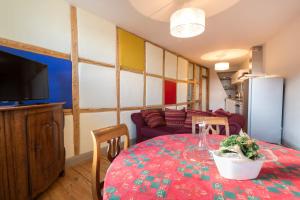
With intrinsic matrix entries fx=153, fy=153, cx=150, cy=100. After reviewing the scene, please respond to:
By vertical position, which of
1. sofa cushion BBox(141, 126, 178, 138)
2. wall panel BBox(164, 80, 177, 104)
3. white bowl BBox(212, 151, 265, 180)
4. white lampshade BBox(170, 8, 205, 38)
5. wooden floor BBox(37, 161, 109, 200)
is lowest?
wooden floor BBox(37, 161, 109, 200)

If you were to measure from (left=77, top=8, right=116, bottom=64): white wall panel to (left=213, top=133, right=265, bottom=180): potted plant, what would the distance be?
2576 mm

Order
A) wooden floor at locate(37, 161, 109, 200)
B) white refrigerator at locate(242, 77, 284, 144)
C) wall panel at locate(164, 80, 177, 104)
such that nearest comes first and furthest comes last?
wooden floor at locate(37, 161, 109, 200) < white refrigerator at locate(242, 77, 284, 144) < wall panel at locate(164, 80, 177, 104)

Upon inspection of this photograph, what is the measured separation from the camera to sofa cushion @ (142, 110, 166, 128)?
3262mm

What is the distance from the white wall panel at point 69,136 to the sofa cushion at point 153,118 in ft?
4.87

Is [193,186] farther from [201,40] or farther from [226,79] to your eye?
[226,79]

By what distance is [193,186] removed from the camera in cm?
68

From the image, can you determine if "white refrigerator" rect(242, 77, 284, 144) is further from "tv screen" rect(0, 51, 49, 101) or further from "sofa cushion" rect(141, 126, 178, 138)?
"tv screen" rect(0, 51, 49, 101)

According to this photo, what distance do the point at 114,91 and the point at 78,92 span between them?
76 cm

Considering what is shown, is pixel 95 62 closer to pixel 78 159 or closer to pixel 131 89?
pixel 131 89

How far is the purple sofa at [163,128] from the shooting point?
8.55 feet

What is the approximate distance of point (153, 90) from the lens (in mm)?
4223

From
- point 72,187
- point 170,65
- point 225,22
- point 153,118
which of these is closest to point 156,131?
point 153,118

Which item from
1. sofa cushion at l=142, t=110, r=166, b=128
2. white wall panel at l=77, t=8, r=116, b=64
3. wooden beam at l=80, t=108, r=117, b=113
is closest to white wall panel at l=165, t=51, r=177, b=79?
sofa cushion at l=142, t=110, r=166, b=128

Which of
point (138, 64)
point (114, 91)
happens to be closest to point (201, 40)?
point (138, 64)
